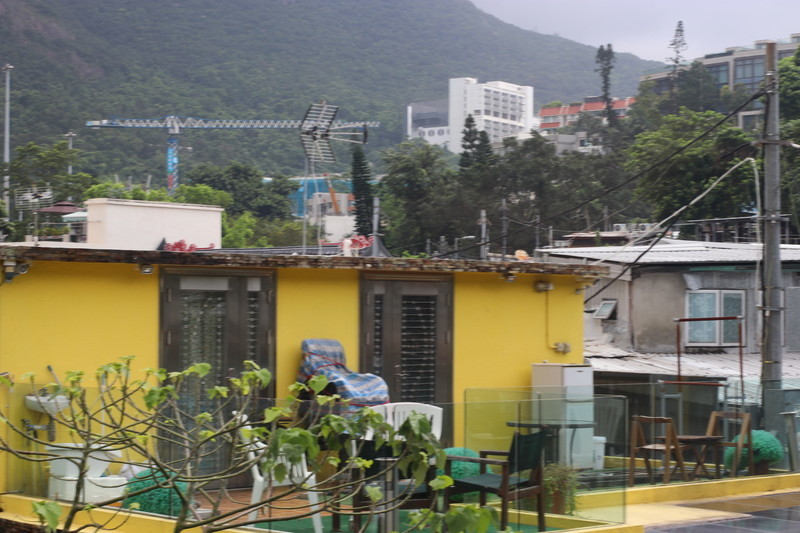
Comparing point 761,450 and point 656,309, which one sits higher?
point 656,309

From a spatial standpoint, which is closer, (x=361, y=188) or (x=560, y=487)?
(x=560, y=487)

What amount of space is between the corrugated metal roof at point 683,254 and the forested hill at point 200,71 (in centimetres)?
7895

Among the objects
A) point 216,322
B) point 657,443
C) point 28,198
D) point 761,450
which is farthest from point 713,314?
point 28,198

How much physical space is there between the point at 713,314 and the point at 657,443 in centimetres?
950

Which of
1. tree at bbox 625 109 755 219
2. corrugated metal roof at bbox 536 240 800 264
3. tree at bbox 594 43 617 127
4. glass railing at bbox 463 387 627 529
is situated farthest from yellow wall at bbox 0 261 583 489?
tree at bbox 594 43 617 127

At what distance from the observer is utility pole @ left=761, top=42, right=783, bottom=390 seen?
1553 cm

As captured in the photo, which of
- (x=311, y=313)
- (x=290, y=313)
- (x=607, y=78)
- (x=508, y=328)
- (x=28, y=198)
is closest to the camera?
(x=290, y=313)

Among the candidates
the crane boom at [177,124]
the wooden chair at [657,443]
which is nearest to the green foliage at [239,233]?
the crane boom at [177,124]

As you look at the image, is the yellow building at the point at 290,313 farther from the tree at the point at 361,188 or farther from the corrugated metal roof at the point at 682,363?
the tree at the point at 361,188

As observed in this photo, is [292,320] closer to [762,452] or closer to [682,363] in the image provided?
[762,452]

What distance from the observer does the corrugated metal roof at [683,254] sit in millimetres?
21891

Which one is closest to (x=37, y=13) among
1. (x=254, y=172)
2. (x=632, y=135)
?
(x=254, y=172)

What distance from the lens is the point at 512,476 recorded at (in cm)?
945

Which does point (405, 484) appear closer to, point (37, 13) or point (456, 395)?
point (456, 395)
